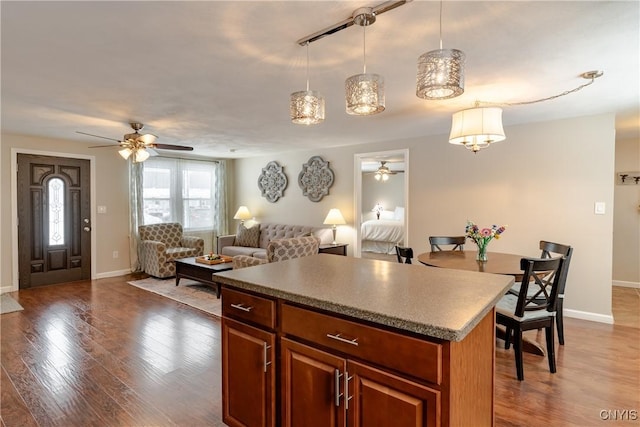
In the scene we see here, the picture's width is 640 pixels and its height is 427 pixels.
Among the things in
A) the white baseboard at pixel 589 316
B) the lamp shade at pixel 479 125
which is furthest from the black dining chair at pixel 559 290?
the lamp shade at pixel 479 125

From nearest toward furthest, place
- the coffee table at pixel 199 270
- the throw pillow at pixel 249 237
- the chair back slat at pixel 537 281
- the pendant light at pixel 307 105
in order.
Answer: the pendant light at pixel 307 105
the chair back slat at pixel 537 281
the coffee table at pixel 199 270
the throw pillow at pixel 249 237

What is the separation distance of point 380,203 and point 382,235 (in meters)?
2.50

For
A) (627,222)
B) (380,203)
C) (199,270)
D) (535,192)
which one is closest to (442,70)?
(535,192)

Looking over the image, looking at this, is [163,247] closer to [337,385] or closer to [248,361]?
[248,361]

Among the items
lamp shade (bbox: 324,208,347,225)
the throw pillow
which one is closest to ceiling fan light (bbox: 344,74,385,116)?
lamp shade (bbox: 324,208,347,225)

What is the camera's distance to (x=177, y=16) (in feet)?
5.89

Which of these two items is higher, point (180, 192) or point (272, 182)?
point (272, 182)

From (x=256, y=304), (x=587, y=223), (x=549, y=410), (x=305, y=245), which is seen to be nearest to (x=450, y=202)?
(x=587, y=223)

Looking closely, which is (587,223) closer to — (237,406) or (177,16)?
(237,406)

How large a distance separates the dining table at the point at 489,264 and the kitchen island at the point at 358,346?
3.48 ft

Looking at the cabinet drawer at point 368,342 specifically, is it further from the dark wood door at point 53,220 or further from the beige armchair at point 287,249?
the dark wood door at point 53,220

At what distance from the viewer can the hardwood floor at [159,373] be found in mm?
2178

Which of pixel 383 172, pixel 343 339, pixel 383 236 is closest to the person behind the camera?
pixel 343 339

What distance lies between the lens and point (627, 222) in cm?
532
